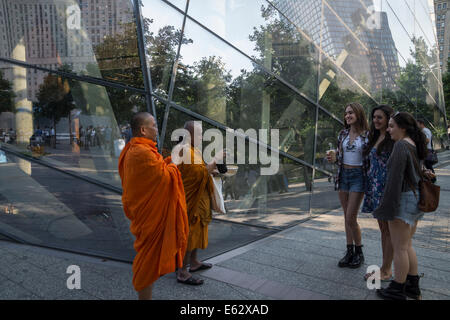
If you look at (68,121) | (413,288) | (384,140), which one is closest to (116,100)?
(68,121)

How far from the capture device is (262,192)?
561 centimetres

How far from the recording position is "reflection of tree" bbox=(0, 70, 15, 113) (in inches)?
145

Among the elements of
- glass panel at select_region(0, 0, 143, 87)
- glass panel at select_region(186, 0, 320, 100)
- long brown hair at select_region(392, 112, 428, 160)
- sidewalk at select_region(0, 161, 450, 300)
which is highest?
glass panel at select_region(186, 0, 320, 100)

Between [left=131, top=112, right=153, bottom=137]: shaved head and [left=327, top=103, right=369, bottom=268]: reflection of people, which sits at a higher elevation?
[left=131, top=112, right=153, bottom=137]: shaved head

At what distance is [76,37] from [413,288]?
177 inches

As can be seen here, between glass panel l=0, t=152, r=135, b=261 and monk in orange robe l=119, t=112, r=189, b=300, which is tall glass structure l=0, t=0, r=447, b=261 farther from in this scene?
monk in orange robe l=119, t=112, r=189, b=300

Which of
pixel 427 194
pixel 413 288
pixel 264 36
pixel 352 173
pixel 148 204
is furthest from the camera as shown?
pixel 264 36

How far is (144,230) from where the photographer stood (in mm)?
2439

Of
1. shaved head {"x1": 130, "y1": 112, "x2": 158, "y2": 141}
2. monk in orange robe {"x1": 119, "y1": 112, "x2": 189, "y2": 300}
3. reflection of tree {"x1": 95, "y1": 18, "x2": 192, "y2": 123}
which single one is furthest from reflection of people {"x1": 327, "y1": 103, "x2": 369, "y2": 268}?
reflection of tree {"x1": 95, "y1": 18, "x2": 192, "y2": 123}

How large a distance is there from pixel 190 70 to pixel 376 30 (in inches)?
318

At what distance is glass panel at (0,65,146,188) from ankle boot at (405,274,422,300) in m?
3.32

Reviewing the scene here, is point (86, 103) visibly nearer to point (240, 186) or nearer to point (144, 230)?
point (144, 230)

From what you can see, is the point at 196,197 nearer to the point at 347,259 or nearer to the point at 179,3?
the point at 347,259
